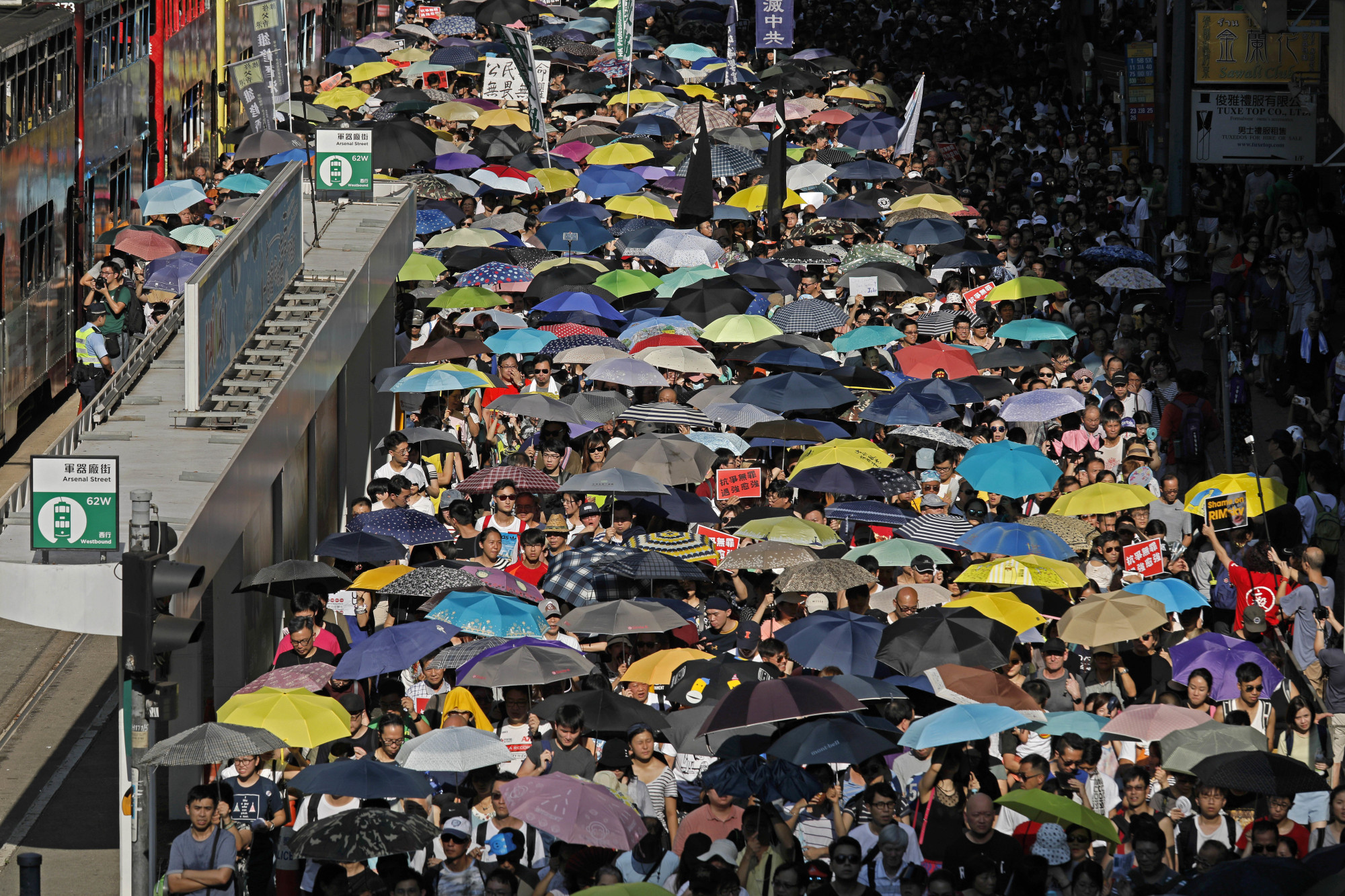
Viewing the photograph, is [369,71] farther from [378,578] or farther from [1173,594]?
[1173,594]

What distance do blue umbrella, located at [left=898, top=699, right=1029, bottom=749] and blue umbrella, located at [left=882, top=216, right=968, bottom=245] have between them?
1480 centimetres

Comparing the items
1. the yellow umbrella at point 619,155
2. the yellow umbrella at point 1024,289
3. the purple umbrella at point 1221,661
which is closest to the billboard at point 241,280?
the purple umbrella at point 1221,661

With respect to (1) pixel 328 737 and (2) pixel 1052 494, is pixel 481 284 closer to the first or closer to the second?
(2) pixel 1052 494

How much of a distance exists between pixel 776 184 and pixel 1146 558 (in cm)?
1322

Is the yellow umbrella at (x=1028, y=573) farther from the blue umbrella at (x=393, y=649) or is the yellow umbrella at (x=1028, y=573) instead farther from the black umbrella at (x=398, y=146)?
the black umbrella at (x=398, y=146)

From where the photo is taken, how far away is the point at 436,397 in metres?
20.6

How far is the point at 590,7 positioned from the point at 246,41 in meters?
15.6

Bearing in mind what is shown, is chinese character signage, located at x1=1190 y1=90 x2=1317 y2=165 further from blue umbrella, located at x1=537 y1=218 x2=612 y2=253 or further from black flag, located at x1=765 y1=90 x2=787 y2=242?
blue umbrella, located at x1=537 y1=218 x2=612 y2=253

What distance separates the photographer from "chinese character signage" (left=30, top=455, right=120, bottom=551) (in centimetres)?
1093

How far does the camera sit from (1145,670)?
13.8m

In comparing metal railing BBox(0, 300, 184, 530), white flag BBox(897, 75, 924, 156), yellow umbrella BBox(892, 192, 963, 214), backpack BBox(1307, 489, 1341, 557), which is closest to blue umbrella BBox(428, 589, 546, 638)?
metal railing BBox(0, 300, 184, 530)

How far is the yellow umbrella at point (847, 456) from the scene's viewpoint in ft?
55.5

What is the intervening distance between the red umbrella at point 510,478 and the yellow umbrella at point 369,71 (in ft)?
75.2

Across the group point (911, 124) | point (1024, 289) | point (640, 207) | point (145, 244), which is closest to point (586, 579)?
point (1024, 289)
